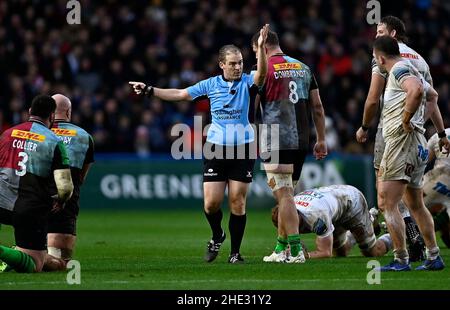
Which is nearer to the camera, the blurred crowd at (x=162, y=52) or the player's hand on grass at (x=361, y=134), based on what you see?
the player's hand on grass at (x=361, y=134)

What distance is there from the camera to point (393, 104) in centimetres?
1068

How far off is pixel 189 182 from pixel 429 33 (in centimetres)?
928

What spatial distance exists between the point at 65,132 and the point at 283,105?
96.5 inches

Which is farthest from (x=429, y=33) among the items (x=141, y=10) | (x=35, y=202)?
(x=35, y=202)

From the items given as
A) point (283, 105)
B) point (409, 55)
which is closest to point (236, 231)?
point (283, 105)

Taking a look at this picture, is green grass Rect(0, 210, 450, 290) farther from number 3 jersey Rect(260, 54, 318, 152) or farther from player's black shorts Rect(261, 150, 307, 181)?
number 3 jersey Rect(260, 54, 318, 152)

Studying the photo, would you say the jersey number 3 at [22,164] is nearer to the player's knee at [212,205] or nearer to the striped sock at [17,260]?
the striped sock at [17,260]

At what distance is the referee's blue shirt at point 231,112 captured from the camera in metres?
12.1

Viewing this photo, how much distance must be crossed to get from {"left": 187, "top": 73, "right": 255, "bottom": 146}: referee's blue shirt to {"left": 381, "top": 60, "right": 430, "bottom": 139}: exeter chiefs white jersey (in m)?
1.93

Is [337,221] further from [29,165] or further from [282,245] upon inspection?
[29,165]

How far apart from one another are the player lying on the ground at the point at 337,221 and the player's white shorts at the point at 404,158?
2.13 meters

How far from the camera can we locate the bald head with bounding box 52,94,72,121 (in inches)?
466

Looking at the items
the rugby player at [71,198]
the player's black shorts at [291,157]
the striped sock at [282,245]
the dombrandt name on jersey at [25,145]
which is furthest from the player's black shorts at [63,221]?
the striped sock at [282,245]
